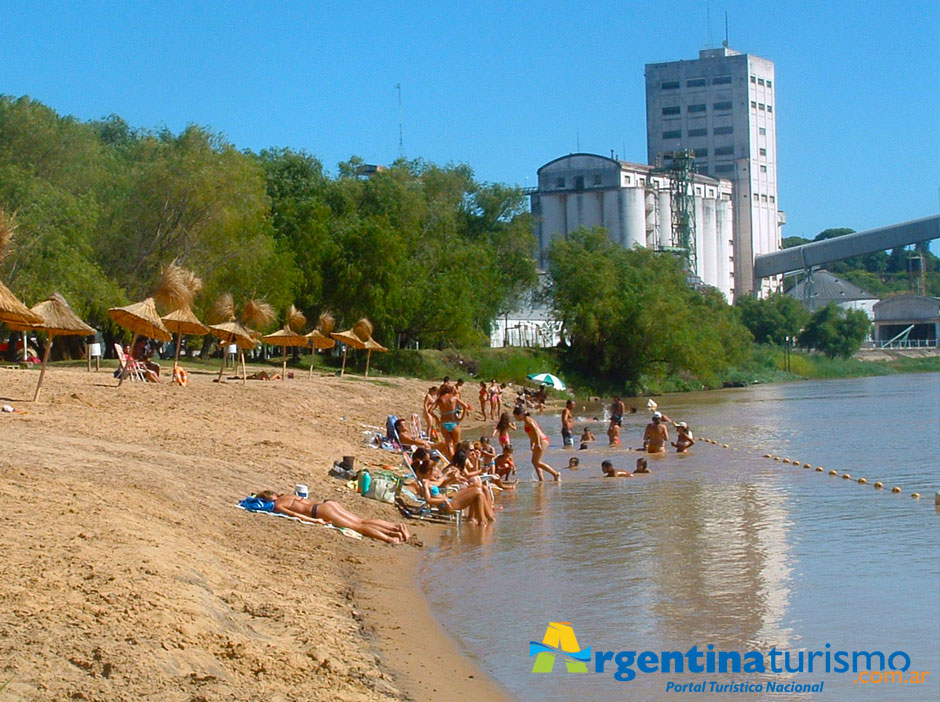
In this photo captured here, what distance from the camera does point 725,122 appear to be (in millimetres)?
109188

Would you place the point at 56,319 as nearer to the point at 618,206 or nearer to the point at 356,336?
the point at 356,336

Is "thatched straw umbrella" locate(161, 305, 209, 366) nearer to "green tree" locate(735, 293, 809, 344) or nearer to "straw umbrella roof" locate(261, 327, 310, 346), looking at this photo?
"straw umbrella roof" locate(261, 327, 310, 346)

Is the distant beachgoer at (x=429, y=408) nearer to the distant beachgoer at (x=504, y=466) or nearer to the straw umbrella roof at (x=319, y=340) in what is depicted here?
the distant beachgoer at (x=504, y=466)

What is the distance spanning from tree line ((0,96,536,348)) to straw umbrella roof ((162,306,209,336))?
279 inches

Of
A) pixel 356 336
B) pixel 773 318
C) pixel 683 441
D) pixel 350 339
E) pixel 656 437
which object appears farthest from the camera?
pixel 773 318

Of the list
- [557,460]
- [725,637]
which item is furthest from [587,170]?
[725,637]

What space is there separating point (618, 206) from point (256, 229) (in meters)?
49.9

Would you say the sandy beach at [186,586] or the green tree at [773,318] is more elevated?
the green tree at [773,318]

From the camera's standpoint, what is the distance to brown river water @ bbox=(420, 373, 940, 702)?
27.6 feet

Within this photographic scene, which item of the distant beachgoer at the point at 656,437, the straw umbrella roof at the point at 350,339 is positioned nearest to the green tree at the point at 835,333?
the straw umbrella roof at the point at 350,339

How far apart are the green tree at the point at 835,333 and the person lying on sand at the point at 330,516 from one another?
8366 centimetres

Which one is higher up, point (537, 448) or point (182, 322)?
point (182, 322)

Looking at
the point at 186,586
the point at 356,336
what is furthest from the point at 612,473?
the point at 356,336

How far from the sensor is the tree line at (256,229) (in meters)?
35.4
